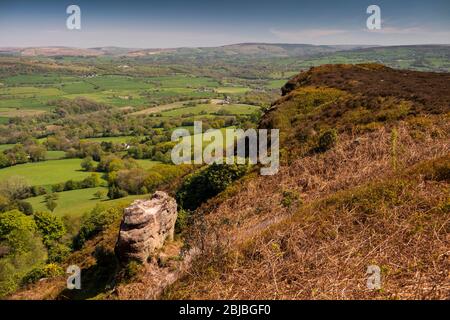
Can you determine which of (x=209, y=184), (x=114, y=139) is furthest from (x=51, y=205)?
(x=114, y=139)

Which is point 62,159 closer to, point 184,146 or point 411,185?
point 184,146

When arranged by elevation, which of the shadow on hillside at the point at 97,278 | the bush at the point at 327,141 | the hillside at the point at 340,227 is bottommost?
the shadow on hillside at the point at 97,278

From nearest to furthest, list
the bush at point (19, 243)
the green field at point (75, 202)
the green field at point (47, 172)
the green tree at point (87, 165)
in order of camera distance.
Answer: the bush at point (19, 243), the green field at point (75, 202), the green field at point (47, 172), the green tree at point (87, 165)

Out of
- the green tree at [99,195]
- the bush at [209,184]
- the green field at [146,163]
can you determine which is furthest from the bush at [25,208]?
the bush at [209,184]

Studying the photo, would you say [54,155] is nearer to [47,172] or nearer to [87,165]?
[47,172]

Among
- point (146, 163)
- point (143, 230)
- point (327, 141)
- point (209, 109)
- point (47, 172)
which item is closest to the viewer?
point (143, 230)

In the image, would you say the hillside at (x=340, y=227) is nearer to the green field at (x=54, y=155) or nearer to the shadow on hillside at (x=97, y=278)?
the shadow on hillside at (x=97, y=278)
